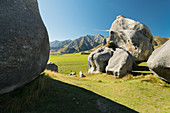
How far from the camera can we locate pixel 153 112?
17.4ft

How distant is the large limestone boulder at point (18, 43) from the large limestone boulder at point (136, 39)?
18.6m

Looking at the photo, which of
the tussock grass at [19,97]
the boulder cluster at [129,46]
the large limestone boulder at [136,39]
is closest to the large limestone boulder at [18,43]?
the tussock grass at [19,97]

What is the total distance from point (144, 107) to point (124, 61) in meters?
8.45

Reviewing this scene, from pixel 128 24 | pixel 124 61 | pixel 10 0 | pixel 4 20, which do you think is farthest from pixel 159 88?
pixel 128 24

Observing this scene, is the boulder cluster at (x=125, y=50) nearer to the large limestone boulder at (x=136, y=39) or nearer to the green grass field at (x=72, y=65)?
the large limestone boulder at (x=136, y=39)

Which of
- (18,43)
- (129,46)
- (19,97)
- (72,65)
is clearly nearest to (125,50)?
(129,46)

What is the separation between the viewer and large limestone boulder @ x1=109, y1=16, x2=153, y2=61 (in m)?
17.7

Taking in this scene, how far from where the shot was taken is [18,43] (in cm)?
356

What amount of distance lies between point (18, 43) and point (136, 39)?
785 inches

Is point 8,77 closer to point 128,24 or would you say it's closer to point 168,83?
point 168,83

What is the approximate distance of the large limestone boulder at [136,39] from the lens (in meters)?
17.7

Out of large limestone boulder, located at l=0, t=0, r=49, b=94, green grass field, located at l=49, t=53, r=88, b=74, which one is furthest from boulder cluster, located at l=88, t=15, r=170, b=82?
large limestone boulder, located at l=0, t=0, r=49, b=94

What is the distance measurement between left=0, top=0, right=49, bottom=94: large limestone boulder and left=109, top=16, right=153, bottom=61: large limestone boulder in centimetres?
1860

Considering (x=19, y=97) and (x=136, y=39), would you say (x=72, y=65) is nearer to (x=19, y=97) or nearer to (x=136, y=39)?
(x=136, y=39)
